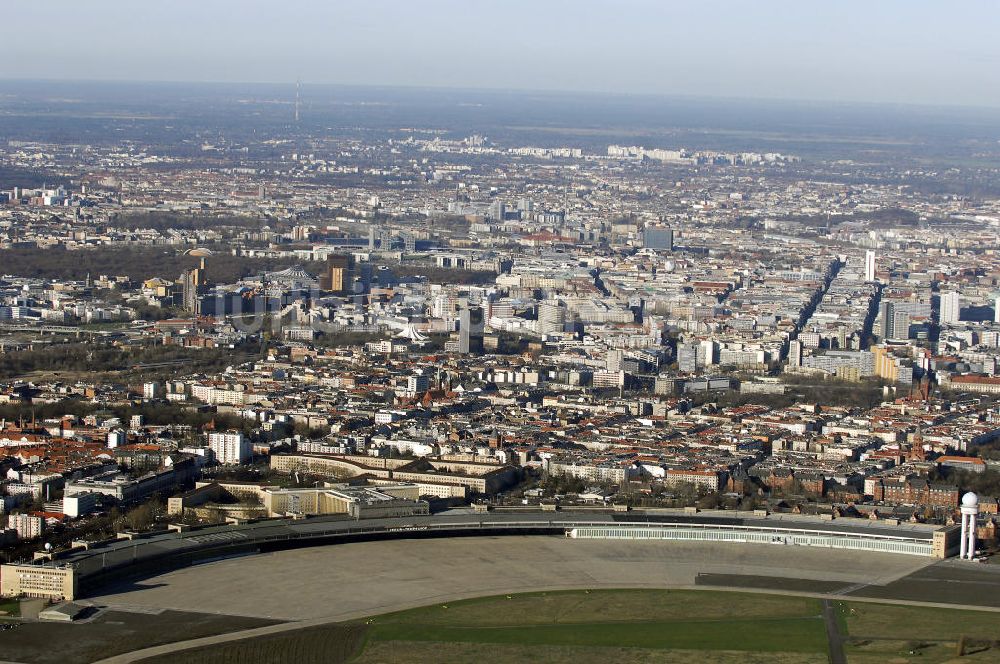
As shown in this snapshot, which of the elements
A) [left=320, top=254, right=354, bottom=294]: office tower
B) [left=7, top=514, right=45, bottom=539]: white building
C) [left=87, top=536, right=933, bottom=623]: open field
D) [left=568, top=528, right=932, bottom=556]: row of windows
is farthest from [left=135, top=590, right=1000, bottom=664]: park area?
[left=320, top=254, right=354, bottom=294]: office tower

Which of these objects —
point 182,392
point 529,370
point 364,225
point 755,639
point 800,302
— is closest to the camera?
point 755,639

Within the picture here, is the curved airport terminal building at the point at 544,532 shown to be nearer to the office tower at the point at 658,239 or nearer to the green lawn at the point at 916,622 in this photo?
the green lawn at the point at 916,622

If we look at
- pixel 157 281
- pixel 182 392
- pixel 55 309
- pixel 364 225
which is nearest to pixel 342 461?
pixel 182 392

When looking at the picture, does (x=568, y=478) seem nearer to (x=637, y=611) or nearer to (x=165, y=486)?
(x=165, y=486)

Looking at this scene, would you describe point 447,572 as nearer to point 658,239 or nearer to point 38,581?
point 38,581

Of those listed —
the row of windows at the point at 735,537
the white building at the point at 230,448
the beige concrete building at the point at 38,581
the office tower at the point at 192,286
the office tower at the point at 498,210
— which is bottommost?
the office tower at the point at 498,210

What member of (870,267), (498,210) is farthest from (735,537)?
(498,210)

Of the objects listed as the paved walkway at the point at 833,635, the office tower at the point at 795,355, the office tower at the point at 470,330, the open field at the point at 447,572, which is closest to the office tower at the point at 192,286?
the office tower at the point at 470,330
